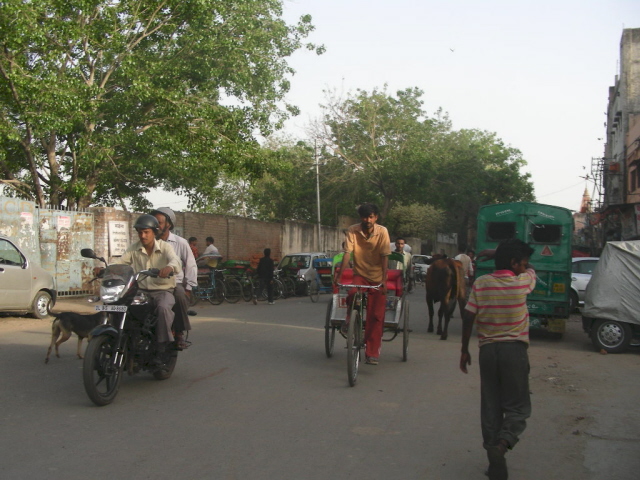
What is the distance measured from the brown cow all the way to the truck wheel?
8.54ft

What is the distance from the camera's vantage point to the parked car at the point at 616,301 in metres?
10.9

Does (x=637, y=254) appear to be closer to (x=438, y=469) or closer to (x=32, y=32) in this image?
(x=438, y=469)

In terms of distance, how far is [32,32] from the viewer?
15.2m

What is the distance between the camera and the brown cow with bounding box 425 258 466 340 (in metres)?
12.7

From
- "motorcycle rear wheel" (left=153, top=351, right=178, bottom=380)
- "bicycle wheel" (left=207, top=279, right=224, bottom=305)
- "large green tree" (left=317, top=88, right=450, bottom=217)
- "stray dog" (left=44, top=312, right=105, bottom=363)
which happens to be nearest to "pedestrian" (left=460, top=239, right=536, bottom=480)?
"motorcycle rear wheel" (left=153, top=351, right=178, bottom=380)

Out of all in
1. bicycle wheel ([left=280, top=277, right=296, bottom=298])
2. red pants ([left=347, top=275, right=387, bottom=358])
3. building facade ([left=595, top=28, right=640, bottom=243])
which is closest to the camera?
red pants ([left=347, top=275, right=387, bottom=358])

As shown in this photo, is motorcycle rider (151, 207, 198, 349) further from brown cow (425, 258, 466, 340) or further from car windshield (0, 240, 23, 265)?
car windshield (0, 240, 23, 265)

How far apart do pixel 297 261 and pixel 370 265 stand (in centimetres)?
1678

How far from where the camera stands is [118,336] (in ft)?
20.3

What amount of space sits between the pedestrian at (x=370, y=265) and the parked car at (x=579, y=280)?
446 inches

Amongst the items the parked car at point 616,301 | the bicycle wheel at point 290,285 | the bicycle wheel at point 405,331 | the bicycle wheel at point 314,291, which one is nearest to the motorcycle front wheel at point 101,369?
the bicycle wheel at point 405,331

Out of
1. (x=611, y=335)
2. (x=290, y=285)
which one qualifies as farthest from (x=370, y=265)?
(x=290, y=285)

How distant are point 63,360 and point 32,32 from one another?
9.60m

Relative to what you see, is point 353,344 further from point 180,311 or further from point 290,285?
point 290,285
